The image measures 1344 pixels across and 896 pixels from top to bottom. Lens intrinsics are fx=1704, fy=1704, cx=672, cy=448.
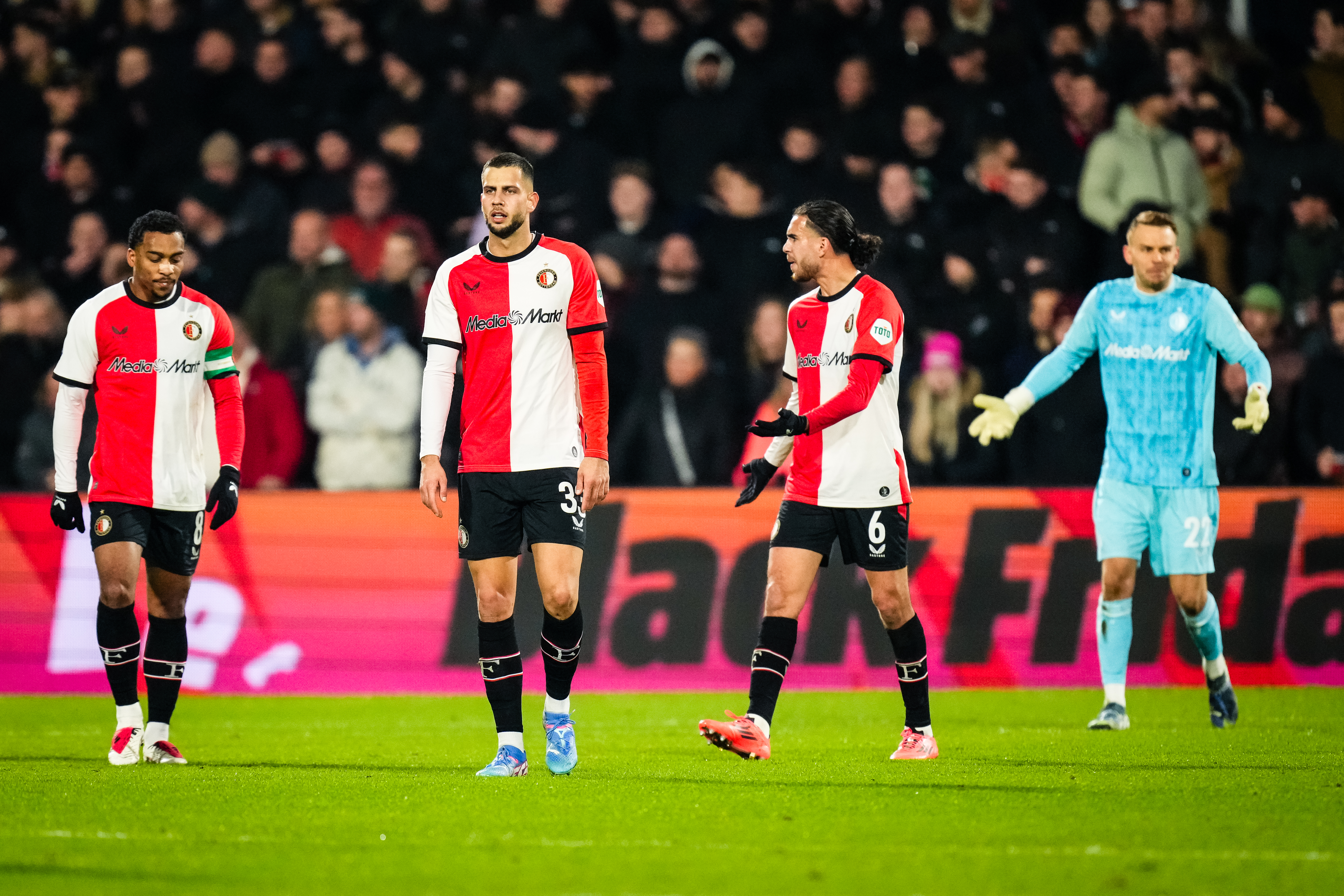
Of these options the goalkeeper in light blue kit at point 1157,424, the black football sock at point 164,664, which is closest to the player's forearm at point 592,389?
the black football sock at point 164,664

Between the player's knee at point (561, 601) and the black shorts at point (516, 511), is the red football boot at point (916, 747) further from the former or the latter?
the black shorts at point (516, 511)

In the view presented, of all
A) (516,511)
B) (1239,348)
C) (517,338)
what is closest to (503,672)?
(516,511)

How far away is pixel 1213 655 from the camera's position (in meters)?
8.47

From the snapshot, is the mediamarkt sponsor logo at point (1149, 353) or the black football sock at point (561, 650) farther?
the mediamarkt sponsor logo at point (1149, 353)

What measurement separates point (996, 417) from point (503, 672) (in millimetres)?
2640

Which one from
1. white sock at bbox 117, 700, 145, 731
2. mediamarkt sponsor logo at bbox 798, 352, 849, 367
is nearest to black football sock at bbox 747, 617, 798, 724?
mediamarkt sponsor logo at bbox 798, 352, 849, 367

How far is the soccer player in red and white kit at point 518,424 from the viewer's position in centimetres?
645

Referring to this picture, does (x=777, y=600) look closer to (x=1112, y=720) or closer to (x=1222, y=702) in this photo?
(x=1112, y=720)

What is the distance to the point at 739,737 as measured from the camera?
6.46 metres

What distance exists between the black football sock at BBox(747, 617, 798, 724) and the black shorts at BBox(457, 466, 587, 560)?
939 millimetres

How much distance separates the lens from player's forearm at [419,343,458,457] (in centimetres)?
646

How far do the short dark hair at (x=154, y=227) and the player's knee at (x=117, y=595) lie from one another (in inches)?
56.9

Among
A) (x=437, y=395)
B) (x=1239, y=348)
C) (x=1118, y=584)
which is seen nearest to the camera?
(x=437, y=395)

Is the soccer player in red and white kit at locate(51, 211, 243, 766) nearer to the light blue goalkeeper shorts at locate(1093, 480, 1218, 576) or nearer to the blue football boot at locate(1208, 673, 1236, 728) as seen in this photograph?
the light blue goalkeeper shorts at locate(1093, 480, 1218, 576)
